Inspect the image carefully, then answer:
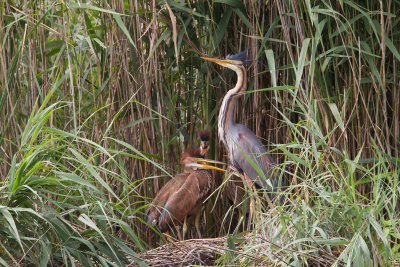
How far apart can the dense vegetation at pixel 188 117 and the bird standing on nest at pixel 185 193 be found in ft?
0.41

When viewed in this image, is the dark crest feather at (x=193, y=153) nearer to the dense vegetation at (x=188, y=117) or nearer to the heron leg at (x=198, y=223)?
the dense vegetation at (x=188, y=117)

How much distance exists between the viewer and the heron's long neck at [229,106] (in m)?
5.86

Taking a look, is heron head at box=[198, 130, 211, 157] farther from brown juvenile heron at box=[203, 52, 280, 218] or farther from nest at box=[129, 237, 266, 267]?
nest at box=[129, 237, 266, 267]

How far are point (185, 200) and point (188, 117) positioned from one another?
1.79ft

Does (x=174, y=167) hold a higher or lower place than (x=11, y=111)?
lower

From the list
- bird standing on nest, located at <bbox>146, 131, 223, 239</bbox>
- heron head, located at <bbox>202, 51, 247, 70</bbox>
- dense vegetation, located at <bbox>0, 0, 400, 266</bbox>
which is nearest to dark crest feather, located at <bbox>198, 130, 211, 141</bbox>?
bird standing on nest, located at <bbox>146, 131, 223, 239</bbox>

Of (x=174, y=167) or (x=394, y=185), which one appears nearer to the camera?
(x=394, y=185)

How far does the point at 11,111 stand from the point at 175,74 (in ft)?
3.70

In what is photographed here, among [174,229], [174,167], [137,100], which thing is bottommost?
[174,229]

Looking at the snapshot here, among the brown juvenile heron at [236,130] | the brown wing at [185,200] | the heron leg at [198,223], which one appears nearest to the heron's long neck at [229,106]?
the brown juvenile heron at [236,130]

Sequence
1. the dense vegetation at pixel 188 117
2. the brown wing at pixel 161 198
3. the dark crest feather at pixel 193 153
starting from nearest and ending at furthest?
1. the dense vegetation at pixel 188 117
2. the brown wing at pixel 161 198
3. the dark crest feather at pixel 193 153

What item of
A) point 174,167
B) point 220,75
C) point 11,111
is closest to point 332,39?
point 220,75

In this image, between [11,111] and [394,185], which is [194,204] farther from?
[394,185]

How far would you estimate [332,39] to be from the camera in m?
5.44
